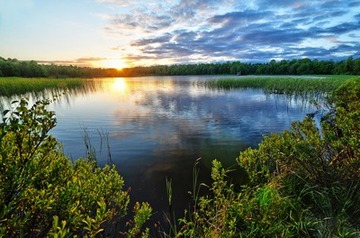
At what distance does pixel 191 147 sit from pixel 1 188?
34.4 feet

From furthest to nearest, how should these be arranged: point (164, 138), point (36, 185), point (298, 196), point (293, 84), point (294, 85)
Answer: point (293, 84) < point (294, 85) < point (164, 138) < point (298, 196) < point (36, 185)

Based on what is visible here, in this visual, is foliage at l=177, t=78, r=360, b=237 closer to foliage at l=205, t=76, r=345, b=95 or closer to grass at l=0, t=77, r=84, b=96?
foliage at l=205, t=76, r=345, b=95

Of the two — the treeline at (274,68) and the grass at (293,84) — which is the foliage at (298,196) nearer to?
the grass at (293,84)

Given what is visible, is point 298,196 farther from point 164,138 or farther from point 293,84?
point 293,84

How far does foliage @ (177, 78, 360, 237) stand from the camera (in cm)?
439

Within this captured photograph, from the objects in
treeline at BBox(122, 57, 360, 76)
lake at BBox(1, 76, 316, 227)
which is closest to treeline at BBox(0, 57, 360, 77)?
treeline at BBox(122, 57, 360, 76)

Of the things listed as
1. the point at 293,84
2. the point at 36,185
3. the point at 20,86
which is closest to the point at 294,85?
the point at 293,84

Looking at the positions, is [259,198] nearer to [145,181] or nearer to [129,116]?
[145,181]

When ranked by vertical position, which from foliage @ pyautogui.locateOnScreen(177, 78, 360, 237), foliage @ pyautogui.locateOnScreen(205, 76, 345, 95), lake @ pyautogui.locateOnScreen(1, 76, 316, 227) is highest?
foliage @ pyautogui.locateOnScreen(205, 76, 345, 95)

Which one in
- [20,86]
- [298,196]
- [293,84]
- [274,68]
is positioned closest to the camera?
[298,196]

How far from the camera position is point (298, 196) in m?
5.63

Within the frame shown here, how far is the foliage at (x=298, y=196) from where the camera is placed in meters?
4.39

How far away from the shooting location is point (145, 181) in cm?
905

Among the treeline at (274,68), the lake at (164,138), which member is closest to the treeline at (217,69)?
the treeline at (274,68)
